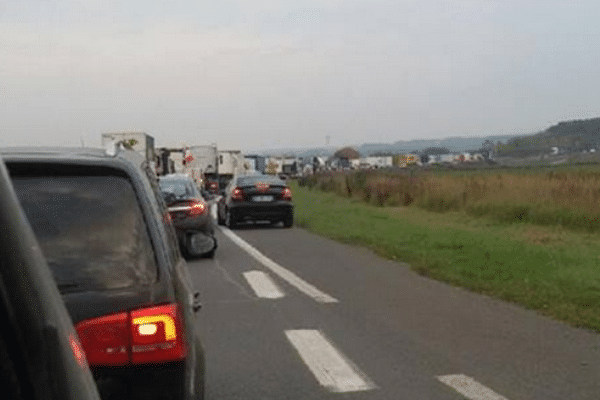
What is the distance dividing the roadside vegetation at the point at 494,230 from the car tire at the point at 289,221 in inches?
18.3

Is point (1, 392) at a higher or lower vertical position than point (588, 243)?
higher

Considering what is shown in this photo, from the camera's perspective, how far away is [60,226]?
334 centimetres

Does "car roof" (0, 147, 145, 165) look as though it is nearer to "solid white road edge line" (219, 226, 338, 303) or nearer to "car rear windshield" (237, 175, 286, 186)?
"solid white road edge line" (219, 226, 338, 303)

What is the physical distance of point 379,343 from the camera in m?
7.83

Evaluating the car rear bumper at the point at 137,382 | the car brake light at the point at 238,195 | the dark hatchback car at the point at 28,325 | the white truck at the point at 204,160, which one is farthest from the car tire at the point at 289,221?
the white truck at the point at 204,160

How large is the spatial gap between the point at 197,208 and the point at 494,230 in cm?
872

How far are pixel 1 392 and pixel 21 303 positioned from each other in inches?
6.0

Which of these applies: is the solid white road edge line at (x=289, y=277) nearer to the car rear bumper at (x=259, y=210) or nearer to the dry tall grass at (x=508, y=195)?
the car rear bumper at (x=259, y=210)

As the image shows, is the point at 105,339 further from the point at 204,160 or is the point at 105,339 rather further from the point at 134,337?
the point at 204,160

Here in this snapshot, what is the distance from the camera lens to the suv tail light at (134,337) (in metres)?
3.26

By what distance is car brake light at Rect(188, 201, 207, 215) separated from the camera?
51.2 ft

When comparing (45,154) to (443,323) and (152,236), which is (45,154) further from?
(443,323)

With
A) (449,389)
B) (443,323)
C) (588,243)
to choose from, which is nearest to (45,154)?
A: (449,389)

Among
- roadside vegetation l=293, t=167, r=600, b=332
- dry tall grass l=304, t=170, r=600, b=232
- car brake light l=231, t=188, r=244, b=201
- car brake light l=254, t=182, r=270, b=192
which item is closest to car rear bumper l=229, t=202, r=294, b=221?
car brake light l=231, t=188, r=244, b=201
